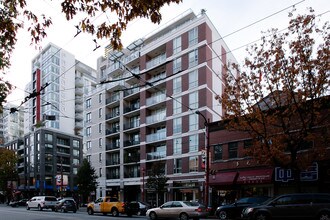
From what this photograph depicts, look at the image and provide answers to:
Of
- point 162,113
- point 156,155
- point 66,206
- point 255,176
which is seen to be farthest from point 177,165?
point 255,176

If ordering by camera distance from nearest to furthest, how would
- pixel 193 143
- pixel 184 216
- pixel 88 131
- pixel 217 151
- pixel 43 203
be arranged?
pixel 184 216, pixel 217 151, pixel 43 203, pixel 193 143, pixel 88 131

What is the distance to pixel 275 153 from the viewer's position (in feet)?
83.6

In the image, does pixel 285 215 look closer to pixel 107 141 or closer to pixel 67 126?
pixel 107 141

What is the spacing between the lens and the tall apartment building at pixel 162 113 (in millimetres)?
45656

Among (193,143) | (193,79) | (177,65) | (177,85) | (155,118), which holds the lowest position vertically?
(193,143)

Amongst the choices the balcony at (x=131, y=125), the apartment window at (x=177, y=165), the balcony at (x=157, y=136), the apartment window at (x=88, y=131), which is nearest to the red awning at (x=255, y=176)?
the apartment window at (x=177, y=165)

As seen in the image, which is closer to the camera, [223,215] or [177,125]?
[223,215]

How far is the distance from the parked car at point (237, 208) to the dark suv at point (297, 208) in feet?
14.1

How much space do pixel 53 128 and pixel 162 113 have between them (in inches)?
2066

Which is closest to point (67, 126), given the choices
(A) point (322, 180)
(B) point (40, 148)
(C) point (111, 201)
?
(B) point (40, 148)

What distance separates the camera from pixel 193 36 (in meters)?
47.2

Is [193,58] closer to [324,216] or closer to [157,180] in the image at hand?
[157,180]

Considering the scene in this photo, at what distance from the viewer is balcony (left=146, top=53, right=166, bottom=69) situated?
170 feet

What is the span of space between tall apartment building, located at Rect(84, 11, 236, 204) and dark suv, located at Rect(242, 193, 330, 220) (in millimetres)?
18308
